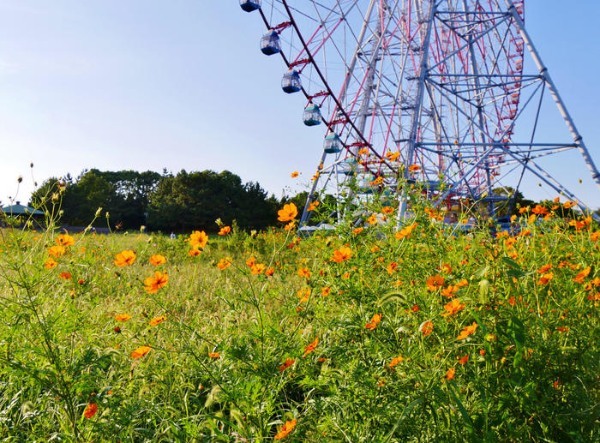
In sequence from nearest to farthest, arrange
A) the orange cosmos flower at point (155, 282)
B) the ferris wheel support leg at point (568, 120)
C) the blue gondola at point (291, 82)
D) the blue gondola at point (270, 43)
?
1. the orange cosmos flower at point (155, 282)
2. the ferris wheel support leg at point (568, 120)
3. the blue gondola at point (270, 43)
4. the blue gondola at point (291, 82)

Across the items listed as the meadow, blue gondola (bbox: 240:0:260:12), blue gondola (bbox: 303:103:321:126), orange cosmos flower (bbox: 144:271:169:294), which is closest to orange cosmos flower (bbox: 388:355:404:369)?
the meadow

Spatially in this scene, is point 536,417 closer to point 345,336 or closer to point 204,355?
point 345,336

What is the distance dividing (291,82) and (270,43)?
1001mm

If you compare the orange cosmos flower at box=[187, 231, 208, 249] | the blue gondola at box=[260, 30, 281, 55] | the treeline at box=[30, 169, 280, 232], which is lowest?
the orange cosmos flower at box=[187, 231, 208, 249]

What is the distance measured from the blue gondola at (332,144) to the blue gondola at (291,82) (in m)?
1.56

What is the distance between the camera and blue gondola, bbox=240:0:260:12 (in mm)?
9203

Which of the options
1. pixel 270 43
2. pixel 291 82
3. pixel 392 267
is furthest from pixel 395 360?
pixel 291 82

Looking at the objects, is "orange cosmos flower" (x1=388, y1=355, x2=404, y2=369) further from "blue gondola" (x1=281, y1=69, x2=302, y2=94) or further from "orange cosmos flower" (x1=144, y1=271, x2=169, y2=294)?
"blue gondola" (x1=281, y1=69, x2=302, y2=94)

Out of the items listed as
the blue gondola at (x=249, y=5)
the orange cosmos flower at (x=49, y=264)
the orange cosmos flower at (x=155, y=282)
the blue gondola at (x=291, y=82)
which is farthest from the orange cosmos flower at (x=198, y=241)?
the blue gondola at (x=291, y=82)

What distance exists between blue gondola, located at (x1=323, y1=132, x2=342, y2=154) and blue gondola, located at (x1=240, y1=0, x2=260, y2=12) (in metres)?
3.45

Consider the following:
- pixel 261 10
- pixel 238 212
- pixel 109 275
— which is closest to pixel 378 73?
pixel 261 10

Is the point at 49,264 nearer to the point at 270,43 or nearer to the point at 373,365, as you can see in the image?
the point at 373,365

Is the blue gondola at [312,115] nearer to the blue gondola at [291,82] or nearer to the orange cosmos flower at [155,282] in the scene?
the blue gondola at [291,82]

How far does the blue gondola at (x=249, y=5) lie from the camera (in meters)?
9.20
